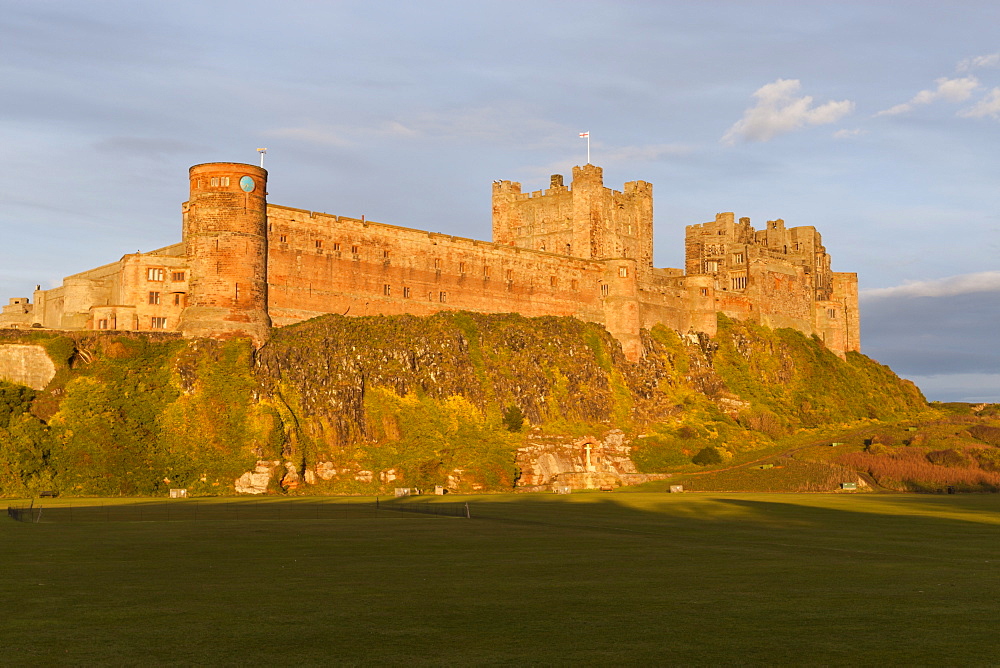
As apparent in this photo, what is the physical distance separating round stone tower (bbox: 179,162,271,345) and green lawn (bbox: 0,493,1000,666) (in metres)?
35.0

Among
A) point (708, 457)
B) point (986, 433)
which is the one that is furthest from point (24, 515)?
point (986, 433)

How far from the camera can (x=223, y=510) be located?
48.3m

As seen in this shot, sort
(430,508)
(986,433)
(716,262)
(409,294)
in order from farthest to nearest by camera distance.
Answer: (716,262) → (986,433) → (409,294) → (430,508)

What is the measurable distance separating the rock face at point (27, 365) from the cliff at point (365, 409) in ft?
1.60

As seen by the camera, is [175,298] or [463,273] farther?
[463,273]

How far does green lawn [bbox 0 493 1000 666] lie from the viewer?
15.2 m

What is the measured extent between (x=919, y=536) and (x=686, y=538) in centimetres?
740

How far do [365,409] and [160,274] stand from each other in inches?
637

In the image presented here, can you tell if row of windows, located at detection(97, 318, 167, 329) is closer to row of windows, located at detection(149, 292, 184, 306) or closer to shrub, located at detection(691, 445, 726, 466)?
row of windows, located at detection(149, 292, 184, 306)

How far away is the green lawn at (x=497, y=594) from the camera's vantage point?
15234 millimetres

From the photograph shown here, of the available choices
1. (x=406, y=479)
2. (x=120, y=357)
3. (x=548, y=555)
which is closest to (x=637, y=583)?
(x=548, y=555)

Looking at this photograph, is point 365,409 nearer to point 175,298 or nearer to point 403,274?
point 403,274

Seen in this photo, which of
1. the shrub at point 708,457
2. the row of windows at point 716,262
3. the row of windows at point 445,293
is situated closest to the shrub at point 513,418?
the row of windows at point 445,293

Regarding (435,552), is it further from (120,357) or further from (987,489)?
(987,489)
